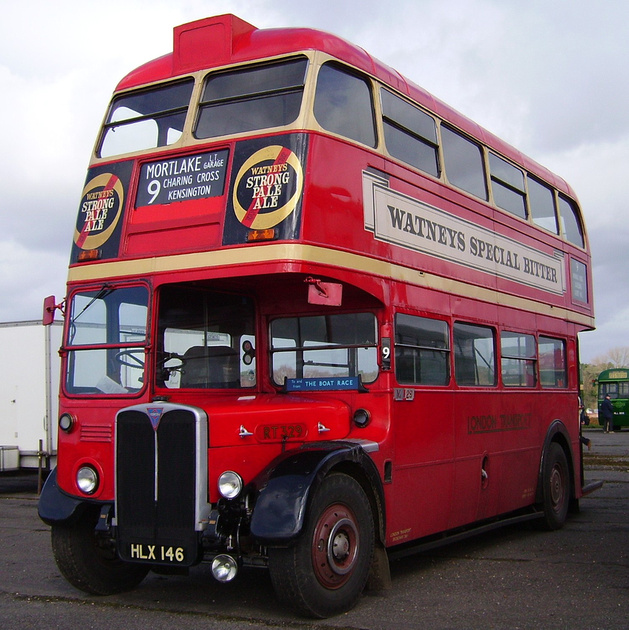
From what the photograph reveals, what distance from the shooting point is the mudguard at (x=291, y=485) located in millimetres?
6262

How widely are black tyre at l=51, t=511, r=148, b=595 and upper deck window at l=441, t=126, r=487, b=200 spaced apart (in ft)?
16.2

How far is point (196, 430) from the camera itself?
6691 millimetres

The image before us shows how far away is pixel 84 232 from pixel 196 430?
7.56ft

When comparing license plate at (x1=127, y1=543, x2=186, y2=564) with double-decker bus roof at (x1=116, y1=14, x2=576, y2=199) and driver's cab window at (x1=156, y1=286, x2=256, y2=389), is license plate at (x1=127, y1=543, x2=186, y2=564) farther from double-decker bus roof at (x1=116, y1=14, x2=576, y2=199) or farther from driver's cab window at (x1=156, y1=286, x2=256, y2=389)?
double-decker bus roof at (x1=116, y1=14, x2=576, y2=199)

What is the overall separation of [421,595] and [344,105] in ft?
13.4

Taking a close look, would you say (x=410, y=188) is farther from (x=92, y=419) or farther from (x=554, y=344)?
(x=554, y=344)

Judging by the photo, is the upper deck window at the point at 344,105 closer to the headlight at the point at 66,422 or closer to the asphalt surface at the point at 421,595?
the headlight at the point at 66,422

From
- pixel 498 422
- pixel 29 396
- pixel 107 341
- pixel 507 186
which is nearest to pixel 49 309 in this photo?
pixel 107 341

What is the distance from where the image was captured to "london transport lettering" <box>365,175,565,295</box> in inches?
316

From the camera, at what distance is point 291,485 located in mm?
6480

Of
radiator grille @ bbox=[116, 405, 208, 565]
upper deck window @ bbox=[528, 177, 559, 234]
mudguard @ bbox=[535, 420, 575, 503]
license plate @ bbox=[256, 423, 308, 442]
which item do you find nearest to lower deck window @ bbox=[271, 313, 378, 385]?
license plate @ bbox=[256, 423, 308, 442]

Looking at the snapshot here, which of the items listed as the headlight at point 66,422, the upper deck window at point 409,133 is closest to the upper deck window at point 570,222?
the upper deck window at point 409,133

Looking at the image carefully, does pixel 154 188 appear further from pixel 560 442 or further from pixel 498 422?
pixel 560 442

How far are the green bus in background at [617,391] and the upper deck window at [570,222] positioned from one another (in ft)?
95.9
